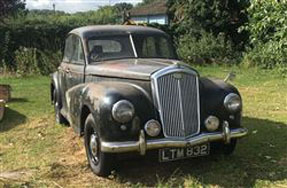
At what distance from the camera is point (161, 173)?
6.36 m

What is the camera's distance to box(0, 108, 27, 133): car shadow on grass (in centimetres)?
943

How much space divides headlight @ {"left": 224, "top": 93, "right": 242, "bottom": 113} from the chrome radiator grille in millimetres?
466

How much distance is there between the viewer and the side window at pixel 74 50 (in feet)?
26.0

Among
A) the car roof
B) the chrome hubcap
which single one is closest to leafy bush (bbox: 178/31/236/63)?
the car roof

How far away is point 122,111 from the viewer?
5.80 metres

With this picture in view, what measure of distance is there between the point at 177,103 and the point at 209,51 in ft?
54.9

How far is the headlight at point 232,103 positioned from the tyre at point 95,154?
1618 millimetres

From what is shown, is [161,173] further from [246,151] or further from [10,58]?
[10,58]

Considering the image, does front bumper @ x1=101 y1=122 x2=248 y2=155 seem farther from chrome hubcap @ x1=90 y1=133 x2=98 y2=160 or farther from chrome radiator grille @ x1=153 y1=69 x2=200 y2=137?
chrome hubcap @ x1=90 y1=133 x2=98 y2=160

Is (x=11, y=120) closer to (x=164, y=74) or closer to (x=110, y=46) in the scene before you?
(x=110, y=46)

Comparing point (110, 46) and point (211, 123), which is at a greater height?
point (110, 46)

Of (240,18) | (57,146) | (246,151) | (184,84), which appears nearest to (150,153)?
(184,84)

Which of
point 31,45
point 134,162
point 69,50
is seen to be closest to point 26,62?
point 31,45

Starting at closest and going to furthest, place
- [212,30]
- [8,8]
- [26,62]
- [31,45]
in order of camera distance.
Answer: [26,62], [31,45], [212,30], [8,8]
